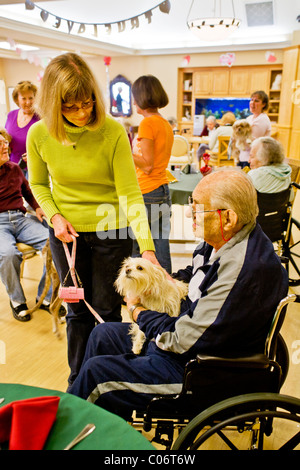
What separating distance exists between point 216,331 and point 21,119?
286cm

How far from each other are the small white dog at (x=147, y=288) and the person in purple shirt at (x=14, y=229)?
1.41 meters

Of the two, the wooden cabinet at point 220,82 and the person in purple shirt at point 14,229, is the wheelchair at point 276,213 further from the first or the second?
the wooden cabinet at point 220,82

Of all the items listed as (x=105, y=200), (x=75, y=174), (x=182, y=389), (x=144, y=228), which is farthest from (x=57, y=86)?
(x=182, y=389)

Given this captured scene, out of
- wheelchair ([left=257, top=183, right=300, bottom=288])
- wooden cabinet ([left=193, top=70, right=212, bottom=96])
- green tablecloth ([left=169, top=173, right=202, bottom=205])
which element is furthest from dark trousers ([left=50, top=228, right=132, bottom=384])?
wooden cabinet ([left=193, top=70, right=212, bottom=96])

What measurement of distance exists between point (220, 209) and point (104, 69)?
36.8 ft

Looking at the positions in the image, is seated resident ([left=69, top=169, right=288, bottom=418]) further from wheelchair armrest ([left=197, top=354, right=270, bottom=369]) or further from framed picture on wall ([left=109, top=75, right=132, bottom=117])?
framed picture on wall ([left=109, top=75, right=132, bottom=117])

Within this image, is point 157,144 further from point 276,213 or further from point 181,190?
point 276,213

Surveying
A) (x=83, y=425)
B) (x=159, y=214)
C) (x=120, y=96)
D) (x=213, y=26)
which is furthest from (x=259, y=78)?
(x=83, y=425)

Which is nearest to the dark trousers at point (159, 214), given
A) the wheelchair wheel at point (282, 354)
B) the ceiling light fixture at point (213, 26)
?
the wheelchair wheel at point (282, 354)

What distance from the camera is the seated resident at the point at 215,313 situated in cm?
108

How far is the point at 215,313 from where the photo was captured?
1.08 metres

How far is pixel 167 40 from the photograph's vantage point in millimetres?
10297
